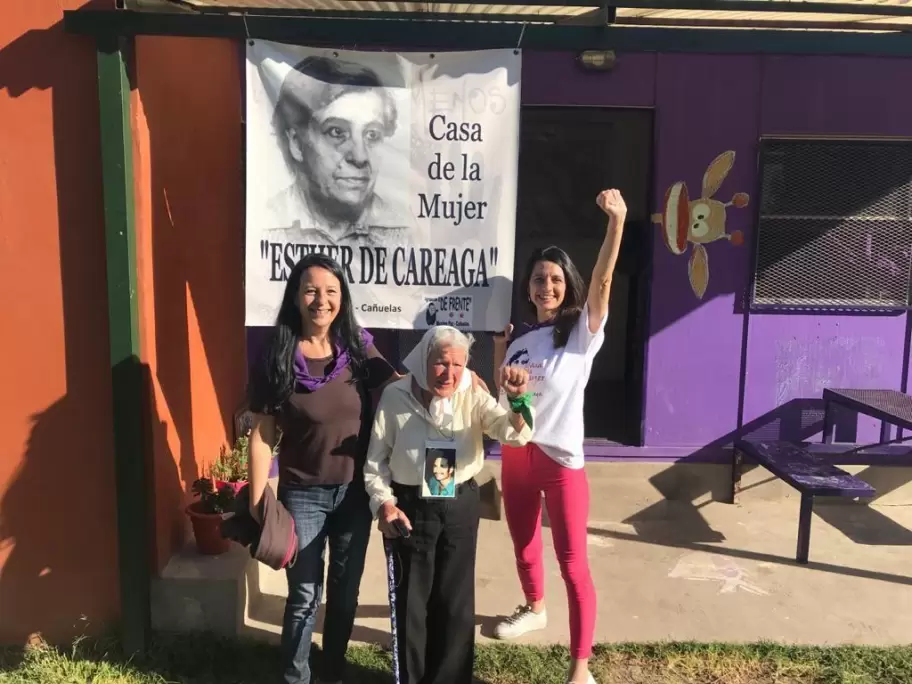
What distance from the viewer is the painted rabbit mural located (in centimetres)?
482

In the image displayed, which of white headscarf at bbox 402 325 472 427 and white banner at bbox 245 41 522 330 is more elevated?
white banner at bbox 245 41 522 330

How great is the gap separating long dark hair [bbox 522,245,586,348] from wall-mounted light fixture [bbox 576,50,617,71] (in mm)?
2256

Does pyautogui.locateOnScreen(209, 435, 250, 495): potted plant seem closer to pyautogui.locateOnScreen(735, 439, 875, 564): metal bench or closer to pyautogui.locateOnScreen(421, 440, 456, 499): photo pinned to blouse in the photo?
pyautogui.locateOnScreen(421, 440, 456, 499): photo pinned to blouse

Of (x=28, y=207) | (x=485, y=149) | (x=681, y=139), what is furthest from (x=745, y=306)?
(x=28, y=207)

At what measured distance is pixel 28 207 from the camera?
294 centimetres

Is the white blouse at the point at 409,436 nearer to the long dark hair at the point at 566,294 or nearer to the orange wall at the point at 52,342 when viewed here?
the long dark hair at the point at 566,294

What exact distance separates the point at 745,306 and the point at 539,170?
197cm

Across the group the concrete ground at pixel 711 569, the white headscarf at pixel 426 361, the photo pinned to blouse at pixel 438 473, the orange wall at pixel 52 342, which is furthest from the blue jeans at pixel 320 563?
the orange wall at pixel 52 342

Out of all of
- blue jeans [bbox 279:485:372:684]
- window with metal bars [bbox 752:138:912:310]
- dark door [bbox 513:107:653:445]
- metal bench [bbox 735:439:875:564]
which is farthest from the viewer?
dark door [bbox 513:107:653:445]

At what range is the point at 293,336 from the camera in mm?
2650

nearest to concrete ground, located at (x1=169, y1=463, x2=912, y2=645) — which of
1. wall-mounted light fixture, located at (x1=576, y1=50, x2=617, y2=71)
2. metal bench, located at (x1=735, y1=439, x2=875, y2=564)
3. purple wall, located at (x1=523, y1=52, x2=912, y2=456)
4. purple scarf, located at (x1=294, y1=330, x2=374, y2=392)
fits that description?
metal bench, located at (x1=735, y1=439, x2=875, y2=564)

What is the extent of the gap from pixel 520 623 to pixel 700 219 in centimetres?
285

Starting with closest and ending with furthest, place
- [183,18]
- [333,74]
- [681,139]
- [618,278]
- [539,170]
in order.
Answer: [183,18] < [333,74] < [681,139] < [539,170] < [618,278]

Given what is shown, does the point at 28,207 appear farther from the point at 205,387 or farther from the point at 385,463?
the point at 385,463
